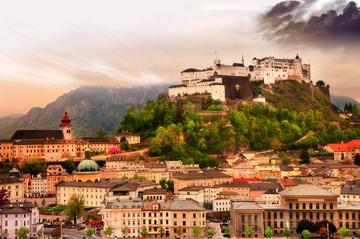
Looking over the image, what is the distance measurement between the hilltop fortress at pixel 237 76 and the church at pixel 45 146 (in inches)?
1326

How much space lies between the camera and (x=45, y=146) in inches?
4355

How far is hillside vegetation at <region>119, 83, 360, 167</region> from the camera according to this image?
115 m

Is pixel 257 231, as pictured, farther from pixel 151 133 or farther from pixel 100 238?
pixel 151 133

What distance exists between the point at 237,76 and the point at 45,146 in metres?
60.0

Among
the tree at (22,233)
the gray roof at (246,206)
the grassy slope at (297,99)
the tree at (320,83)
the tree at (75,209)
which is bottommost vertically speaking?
the tree at (22,233)

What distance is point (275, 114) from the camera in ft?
461

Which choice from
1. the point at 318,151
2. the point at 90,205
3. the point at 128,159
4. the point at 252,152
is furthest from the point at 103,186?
the point at 318,151

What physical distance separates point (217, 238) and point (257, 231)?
5625mm

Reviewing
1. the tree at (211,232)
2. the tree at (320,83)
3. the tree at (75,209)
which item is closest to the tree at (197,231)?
the tree at (211,232)

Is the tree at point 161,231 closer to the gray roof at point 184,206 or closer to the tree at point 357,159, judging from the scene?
the gray roof at point 184,206

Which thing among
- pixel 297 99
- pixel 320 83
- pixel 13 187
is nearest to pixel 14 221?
pixel 13 187

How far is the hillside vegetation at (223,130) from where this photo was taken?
378 feet

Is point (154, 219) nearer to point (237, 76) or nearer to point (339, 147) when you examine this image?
point (339, 147)

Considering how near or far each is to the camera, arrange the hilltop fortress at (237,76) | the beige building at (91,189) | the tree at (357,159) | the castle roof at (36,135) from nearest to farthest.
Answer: the beige building at (91,189) < the tree at (357,159) < the castle roof at (36,135) < the hilltop fortress at (237,76)
